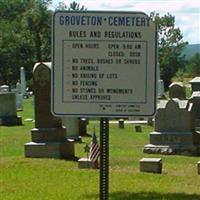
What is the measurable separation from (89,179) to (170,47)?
64.6 meters

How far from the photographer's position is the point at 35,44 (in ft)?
243

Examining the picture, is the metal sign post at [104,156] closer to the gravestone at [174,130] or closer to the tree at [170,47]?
the gravestone at [174,130]

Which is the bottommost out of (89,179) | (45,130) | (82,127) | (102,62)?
(82,127)

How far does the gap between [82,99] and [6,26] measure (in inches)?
2829

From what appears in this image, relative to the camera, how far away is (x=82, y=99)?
601 centimetres

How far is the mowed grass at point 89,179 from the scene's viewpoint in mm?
9578

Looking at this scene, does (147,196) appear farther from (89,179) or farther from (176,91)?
(176,91)

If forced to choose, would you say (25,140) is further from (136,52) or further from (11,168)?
(136,52)

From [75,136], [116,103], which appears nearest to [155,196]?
[116,103]

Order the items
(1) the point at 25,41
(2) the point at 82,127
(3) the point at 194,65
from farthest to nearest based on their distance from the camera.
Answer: (3) the point at 194,65
(1) the point at 25,41
(2) the point at 82,127

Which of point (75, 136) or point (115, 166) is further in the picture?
point (75, 136)

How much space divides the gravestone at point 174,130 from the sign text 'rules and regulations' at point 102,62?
11.4m

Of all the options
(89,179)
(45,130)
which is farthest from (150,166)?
(45,130)

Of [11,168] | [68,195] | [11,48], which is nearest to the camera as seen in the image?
[68,195]
